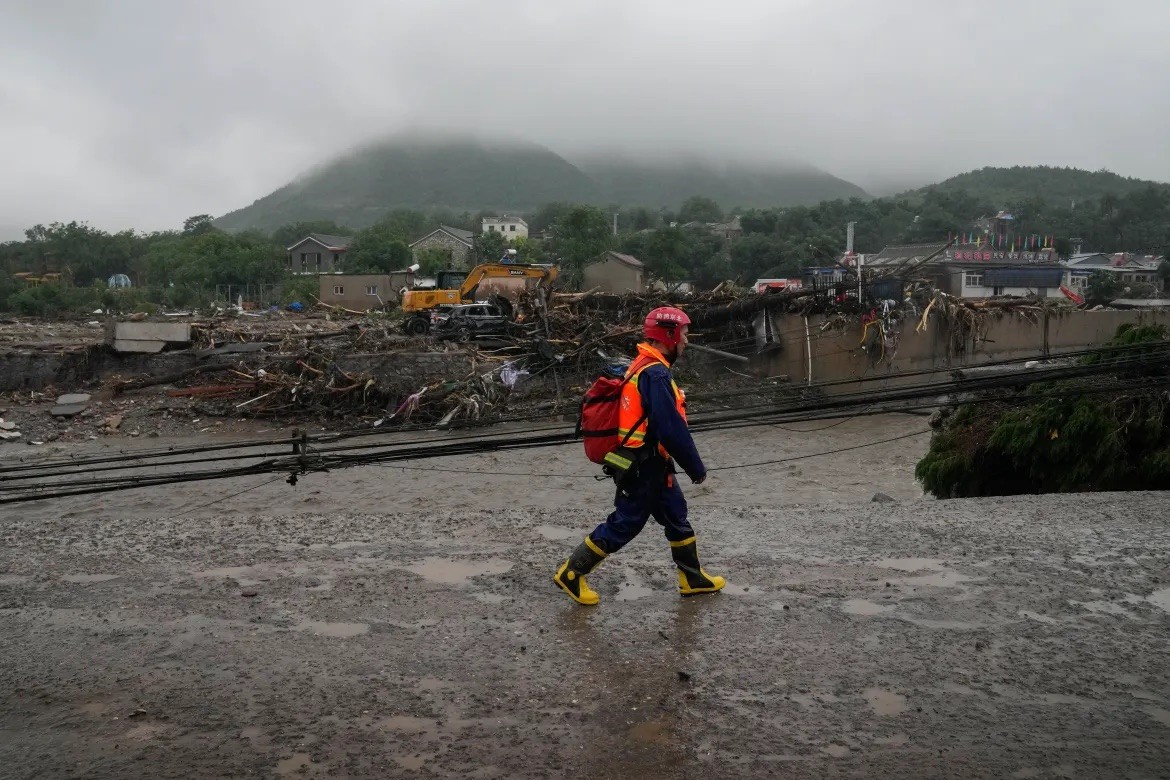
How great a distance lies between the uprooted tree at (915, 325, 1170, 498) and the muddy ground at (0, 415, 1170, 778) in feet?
4.71

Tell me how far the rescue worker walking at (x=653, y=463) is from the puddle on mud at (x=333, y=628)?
1.21 meters

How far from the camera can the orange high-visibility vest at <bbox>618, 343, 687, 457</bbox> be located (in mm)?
5426

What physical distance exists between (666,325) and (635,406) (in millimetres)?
544

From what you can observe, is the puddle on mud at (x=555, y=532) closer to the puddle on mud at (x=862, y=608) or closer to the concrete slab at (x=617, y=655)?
the concrete slab at (x=617, y=655)

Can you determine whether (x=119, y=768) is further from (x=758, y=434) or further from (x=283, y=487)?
(x=758, y=434)

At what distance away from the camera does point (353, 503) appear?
15.1 metres

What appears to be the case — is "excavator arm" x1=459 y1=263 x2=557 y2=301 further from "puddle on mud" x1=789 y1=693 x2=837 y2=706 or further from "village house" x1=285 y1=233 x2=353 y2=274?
"village house" x1=285 y1=233 x2=353 y2=274

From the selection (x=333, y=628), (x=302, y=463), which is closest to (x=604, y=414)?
(x=333, y=628)

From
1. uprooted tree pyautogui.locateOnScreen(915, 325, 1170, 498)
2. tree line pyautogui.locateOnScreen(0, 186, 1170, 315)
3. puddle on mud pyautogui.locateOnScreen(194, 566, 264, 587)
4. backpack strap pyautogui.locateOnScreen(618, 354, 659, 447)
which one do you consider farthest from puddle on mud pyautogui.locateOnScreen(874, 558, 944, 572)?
tree line pyautogui.locateOnScreen(0, 186, 1170, 315)

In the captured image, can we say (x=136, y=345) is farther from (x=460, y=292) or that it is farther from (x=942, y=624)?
(x=942, y=624)

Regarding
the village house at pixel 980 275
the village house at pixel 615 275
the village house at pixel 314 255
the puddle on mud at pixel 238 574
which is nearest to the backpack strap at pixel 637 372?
the puddle on mud at pixel 238 574

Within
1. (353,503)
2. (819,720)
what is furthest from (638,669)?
(353,503)

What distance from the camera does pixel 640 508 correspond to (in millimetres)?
5582

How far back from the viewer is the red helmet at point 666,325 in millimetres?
5629
